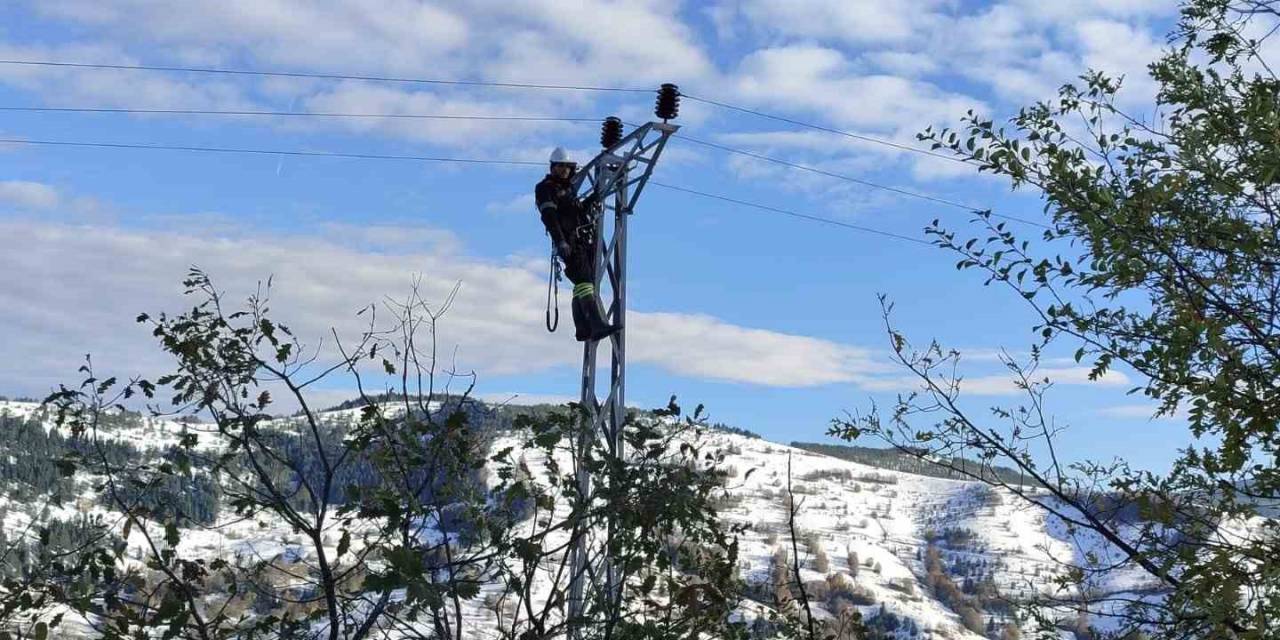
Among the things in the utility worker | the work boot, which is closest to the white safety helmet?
the utility worker

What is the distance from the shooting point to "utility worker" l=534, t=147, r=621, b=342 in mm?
10891

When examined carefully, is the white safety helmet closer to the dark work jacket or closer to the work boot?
the dark work jacket

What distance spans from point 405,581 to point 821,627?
3015 millimetres

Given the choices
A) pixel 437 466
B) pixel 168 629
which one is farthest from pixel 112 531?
pixel 437 466

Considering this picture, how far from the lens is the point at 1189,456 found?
620 centimetres

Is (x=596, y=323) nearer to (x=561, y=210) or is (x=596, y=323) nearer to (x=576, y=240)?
(x=576, y=240)

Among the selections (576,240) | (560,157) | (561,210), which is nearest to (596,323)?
(576,240)

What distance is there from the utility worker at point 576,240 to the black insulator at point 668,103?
1104 mm

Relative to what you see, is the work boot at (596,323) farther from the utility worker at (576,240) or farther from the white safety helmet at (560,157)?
the white safety helmet at (560,157)

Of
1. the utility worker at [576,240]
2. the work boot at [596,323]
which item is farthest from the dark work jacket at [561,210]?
the work boot at [596,323]

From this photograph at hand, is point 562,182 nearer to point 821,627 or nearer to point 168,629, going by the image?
point 821,627

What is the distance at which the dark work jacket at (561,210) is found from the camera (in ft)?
36.7

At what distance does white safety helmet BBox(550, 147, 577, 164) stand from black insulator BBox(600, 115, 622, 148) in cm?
46

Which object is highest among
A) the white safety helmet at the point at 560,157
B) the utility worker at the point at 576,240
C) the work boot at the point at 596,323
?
the white safety helmet at the point at 560,157
